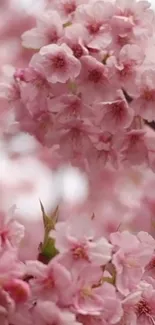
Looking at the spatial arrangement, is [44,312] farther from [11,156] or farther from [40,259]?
[11,156]

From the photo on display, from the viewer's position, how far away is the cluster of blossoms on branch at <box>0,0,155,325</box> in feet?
2.16

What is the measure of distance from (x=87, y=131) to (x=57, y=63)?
0.31 feet

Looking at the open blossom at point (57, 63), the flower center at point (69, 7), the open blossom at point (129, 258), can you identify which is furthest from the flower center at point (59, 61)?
the open blossom at point (129, 258)

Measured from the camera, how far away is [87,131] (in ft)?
2.67

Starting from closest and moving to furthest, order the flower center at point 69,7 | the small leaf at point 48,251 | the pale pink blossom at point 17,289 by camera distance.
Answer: the pale pink blossom at point 17,289 < the small leaf at point 48,251 < the flower center at point 69,7

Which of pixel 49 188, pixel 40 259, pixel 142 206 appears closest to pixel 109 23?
pixel 40 259

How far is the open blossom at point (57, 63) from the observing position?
0.77m

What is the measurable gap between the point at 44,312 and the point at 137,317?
0.51ft

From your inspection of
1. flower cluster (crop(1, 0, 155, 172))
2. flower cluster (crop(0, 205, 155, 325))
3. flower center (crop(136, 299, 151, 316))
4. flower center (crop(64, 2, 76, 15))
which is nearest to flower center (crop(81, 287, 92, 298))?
flower cluster (crop(0, 205, 155, 325))

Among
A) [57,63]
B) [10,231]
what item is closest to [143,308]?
[10,231]

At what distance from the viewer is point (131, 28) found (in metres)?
0.80

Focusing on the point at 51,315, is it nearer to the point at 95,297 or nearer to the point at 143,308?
the point at 95,297

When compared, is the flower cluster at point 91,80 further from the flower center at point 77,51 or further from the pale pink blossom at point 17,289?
the pale pink blossom at point 17,289

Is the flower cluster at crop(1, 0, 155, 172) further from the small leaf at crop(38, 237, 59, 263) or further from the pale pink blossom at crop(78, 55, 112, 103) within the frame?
the small leaf at crop(38, 237, 59, 263)
